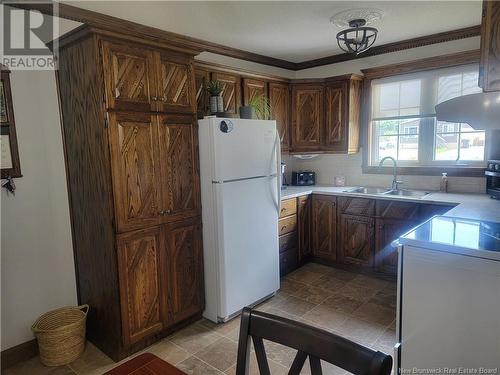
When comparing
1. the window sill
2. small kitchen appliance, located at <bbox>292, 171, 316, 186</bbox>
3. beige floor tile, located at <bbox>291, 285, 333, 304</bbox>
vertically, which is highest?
the window sill

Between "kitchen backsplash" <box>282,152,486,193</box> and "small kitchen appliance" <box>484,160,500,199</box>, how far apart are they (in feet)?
0.81

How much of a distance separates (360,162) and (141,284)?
9.37 feet

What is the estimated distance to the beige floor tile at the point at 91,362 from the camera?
2275 millimetres

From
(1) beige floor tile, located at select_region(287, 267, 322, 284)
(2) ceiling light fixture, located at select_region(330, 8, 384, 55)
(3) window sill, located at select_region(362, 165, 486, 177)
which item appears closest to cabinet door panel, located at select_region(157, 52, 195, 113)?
(2) ceiling light fixture, located at select_region(330, 8, 384, 55)

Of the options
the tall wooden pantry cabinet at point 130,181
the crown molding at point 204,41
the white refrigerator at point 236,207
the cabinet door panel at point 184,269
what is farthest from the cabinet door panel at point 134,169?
the crown molding at point 204,41

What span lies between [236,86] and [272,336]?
2.81 m

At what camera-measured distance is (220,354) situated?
238 cm

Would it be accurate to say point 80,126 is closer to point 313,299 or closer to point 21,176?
point 21,176

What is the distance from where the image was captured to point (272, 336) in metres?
1.05

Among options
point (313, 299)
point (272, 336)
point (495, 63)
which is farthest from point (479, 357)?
point (313, 299)

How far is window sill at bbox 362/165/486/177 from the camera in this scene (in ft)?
10.8

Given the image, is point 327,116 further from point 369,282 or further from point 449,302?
point 449,302

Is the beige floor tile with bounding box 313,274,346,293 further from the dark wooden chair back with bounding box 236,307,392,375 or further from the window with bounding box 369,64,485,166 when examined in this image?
the dark wooden chair back with bounding box 236,307,392,375

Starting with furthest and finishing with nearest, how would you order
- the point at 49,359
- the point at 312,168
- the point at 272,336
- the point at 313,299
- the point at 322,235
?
the point at 312,168
the point at 322,235
the point at 313,299
the point at 49,359
the point at 272,336
